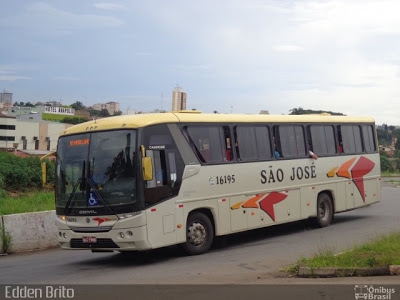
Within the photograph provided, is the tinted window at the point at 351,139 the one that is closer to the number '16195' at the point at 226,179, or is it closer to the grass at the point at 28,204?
the number '16195' at the point at 226,179

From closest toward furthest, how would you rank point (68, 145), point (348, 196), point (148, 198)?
point (148, 198) < point (68, 145) < point (348, 196)

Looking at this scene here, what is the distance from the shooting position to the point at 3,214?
16.1m

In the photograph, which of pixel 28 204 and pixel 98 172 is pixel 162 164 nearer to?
pixel 98 172

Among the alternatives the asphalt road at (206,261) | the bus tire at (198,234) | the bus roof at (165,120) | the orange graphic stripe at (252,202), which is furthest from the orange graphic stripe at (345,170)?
the bus tire at (198,234)

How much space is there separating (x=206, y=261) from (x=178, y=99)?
816 centimetres

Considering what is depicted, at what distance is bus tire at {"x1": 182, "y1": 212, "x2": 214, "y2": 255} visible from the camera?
13445 millimetres

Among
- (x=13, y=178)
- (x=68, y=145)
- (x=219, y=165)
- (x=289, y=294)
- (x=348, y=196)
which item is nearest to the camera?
(x=289, y=294)

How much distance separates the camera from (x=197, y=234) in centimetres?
1364

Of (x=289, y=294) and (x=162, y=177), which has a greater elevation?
(x=162, y=177)

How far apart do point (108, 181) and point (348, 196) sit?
9413 mm

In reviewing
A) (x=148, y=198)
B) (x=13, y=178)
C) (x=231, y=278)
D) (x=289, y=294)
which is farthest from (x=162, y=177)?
(x=13, y=178)

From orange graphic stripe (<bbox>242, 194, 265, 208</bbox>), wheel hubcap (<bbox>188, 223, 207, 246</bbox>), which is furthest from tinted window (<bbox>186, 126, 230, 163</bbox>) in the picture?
wheel hubcap (<bbox>188, 223, 207, 246</bbox>)

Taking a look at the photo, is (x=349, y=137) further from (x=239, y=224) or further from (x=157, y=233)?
(x=157, y=233)

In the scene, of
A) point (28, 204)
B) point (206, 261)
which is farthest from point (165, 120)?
point (28, 204)
